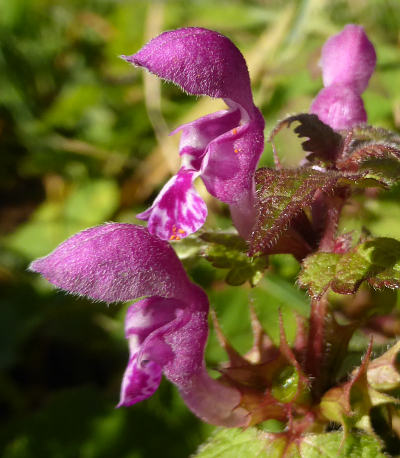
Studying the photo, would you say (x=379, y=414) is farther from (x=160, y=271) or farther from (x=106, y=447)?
(x=106, y=447)

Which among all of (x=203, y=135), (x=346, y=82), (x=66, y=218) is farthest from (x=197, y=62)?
(x=66, y=218)

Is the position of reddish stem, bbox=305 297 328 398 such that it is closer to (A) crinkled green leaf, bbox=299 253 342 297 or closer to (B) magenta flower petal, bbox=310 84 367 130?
(A) crinkled green leaf, bbox=299 253 342 297

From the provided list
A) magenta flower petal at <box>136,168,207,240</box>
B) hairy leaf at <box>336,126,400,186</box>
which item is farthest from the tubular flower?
hairy leaf at <box>336,126,400,186</box>

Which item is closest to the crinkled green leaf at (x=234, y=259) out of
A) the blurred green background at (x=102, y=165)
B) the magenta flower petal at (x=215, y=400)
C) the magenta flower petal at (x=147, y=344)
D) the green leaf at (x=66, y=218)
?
the magenta flower petal at (x=147, y=344)

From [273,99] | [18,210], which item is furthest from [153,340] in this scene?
[18,210]

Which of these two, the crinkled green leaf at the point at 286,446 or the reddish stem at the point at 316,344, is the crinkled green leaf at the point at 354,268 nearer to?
the reddish stem at the point at 316,344
